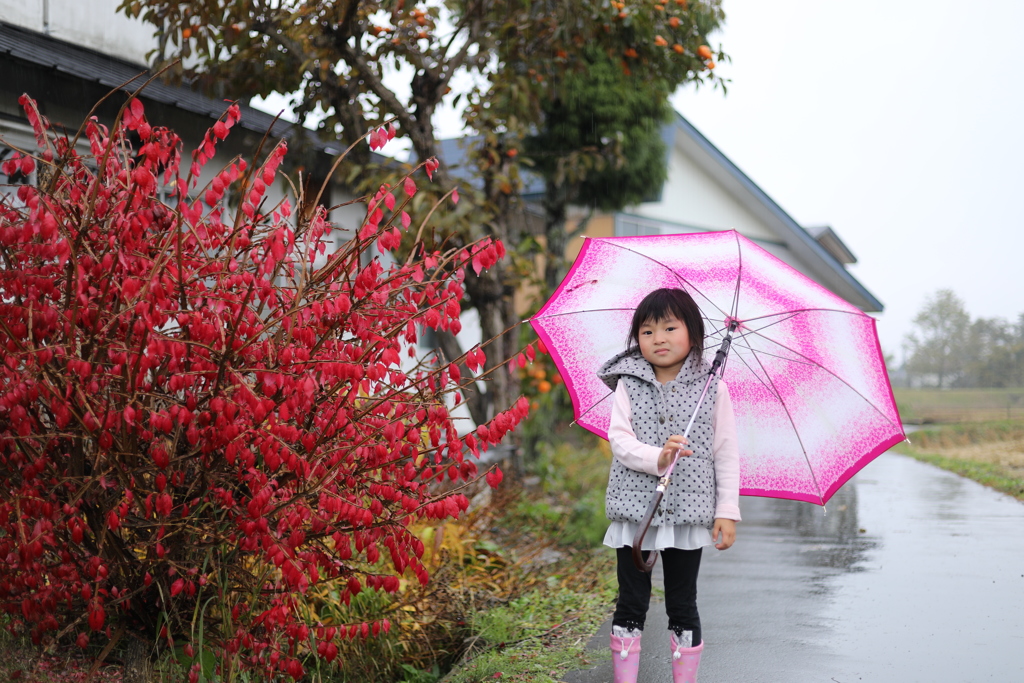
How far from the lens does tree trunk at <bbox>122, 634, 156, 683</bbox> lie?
320 centimetres

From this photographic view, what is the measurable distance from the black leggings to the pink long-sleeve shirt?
24 cm

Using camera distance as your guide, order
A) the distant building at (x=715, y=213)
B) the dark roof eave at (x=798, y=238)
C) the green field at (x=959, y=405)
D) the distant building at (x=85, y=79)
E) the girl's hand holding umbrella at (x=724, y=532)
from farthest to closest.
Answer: the dark roof eave at (x=798, y=238)
the distant building at (x=715, y=213)
the green field at (x=959, y=405)
the distant building at (x=85, y=79)
the girl's hand holding umbrella at (x=724, y=532)

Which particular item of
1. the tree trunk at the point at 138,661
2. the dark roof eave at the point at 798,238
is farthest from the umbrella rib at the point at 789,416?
the dark roof eave at the point at 798,238

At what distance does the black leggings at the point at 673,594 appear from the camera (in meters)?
3.25

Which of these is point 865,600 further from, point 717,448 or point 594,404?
point 594,404

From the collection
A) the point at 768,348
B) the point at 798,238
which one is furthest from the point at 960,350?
the point at 768,348

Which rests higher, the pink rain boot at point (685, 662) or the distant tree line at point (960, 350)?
the distant tree line at point (960, 350)

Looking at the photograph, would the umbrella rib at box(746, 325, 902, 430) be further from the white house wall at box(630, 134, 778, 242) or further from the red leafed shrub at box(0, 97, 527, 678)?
the white house wall at box(630, 134, 778, 242)

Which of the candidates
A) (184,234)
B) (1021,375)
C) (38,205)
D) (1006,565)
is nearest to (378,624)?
(184,234)

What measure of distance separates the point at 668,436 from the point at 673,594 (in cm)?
61

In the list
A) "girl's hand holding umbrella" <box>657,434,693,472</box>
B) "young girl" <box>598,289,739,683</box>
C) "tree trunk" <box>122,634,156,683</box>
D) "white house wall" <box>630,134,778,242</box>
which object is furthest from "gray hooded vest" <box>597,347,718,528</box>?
"white house wall" <box>630,134,778,242</box>

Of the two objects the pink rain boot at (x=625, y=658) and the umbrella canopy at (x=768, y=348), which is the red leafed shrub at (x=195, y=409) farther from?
the pink rain boot at (x=625, y=658)

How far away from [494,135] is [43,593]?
5359 mm

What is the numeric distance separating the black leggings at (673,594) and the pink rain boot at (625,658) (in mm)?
60
